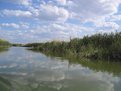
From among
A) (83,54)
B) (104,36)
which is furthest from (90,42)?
(83,54)

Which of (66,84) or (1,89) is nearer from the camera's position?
(1,89)

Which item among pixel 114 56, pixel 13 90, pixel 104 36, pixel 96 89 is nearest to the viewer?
pixel 13 90

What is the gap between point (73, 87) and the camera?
8055mm

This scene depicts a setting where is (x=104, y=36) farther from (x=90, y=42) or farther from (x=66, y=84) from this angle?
(x=66, y=84)

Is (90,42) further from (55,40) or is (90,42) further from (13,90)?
(13,90)

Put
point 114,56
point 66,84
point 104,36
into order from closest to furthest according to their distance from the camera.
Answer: point 66,84
point 114,56
point 104,36

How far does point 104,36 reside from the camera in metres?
24.7

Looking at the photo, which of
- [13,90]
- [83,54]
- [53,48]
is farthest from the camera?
[53,48]

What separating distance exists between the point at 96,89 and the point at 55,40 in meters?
30.6

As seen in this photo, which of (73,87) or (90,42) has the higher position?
(90,42)

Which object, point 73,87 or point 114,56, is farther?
point 114,56

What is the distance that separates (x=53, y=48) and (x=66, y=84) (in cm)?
2694

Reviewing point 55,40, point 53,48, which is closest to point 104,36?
point 53,48

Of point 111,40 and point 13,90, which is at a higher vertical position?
point 111,40
